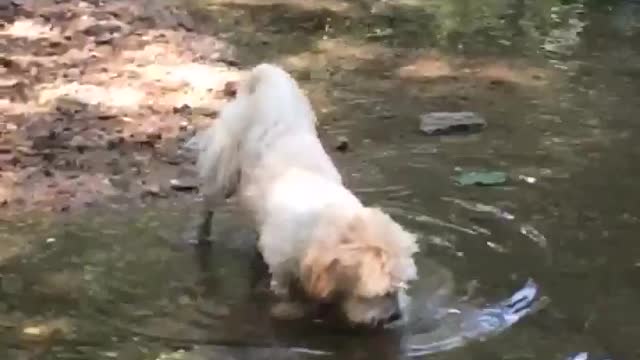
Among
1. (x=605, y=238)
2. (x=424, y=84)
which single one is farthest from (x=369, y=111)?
Result: (x=605, y=238)

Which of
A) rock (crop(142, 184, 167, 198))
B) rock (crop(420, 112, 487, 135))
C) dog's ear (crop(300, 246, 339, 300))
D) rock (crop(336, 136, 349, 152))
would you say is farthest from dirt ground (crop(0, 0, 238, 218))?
dog's ear (crop(300, 246, 339, 300))

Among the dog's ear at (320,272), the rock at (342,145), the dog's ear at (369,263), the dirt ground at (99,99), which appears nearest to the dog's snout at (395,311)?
the dog's ear at (369,263)

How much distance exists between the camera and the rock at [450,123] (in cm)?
766

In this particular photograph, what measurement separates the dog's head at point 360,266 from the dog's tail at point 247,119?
104cm

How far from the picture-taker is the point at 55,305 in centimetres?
507

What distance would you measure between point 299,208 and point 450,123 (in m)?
2.88

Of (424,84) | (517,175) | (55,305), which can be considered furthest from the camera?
(424,84)

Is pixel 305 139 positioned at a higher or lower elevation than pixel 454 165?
higher

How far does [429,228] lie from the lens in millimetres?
5906

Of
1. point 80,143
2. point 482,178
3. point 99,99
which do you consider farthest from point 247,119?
point 99,99

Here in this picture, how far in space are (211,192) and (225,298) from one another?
77cm

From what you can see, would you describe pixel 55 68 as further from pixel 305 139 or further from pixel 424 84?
pixel 305 139

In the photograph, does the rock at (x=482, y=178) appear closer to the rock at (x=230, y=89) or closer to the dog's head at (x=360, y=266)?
the dog's head at (x=360, y=266)

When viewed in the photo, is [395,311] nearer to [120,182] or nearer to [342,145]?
[120,182]
